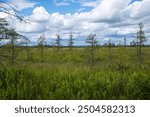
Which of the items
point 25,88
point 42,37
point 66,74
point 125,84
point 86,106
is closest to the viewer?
point 86,106

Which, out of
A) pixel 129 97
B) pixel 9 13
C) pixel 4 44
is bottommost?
pixel 129 97

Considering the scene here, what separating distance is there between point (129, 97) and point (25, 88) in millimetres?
2748

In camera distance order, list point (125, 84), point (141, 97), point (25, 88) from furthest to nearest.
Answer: point (125, 84), point (25, 88), point (141, 97)

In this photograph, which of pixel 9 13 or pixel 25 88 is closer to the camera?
pixel 25 88

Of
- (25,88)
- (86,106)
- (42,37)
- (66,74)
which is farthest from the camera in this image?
(42,37)

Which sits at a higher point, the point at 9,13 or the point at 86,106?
the point at 9,13

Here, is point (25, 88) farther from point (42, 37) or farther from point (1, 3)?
point (42, 37)

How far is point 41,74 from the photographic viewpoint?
1016cm

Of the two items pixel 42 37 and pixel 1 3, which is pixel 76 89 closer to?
pixel 1 3

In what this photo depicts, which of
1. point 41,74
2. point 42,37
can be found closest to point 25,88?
point 41,74

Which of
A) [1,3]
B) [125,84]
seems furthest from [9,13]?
[125,84]

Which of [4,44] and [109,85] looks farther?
[4,44]

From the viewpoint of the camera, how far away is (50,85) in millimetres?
8656

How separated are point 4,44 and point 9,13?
109 cm
